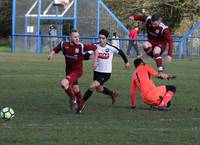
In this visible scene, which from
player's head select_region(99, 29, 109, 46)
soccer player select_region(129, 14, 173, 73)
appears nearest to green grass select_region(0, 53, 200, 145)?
soccer player select_region(129, 14, 173, 73)

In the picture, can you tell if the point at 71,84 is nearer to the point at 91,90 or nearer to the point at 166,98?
the point at 91,90

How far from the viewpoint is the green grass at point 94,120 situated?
910 cm

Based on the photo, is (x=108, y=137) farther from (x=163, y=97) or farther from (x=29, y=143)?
(x=163, y=97)

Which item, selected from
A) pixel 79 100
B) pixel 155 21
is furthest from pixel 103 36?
pixel 155 21

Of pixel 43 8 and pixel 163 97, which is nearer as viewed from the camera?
pixel 163 97

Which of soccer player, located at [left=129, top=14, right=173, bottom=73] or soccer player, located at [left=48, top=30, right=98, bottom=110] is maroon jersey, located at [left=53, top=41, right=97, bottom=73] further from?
soccer player, located at [left=129, top=14, right=173, bottom=73]

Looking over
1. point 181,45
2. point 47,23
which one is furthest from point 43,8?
point 181,45

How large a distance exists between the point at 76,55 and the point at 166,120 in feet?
8.89

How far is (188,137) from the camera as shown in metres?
9.34

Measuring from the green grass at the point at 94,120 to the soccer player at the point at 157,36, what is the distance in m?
1.25

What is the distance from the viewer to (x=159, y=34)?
1517 centimetres

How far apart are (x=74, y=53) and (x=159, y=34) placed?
294cm

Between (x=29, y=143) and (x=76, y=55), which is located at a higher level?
(x=76, y=55)

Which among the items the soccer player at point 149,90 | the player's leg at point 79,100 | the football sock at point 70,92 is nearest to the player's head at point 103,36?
the soccer player at point 149,90
